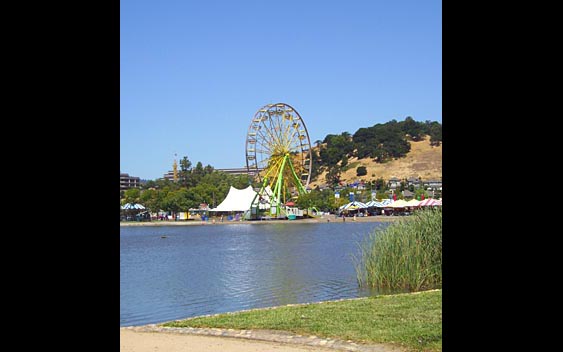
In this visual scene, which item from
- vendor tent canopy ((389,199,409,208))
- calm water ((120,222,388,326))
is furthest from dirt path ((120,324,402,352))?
vendor tent canopy ((389,199,409,208))

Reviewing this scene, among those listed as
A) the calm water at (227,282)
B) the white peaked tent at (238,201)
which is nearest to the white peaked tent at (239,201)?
the white peaked tent at (238,201)

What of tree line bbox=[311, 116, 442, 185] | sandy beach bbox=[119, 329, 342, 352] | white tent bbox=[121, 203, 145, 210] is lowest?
sandy beach bbox=[119, 329, 342, 352]

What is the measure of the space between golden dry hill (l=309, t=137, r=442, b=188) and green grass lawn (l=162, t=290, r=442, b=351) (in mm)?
80390

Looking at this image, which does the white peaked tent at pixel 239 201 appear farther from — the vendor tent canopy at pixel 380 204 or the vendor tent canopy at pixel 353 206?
the vendor tent canopy at pixel 380 204

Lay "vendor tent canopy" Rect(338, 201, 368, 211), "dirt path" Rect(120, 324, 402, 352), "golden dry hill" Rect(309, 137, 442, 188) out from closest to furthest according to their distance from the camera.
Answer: "dirt path" Rect(120, 324, 402, 352) → "vendor tent canopy" Rect(338, 201, 368, 211) → "golden dry hill" Rect(309, 137, 442, 188)

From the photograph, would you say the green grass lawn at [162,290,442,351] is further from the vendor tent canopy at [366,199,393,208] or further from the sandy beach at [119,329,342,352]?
the vendor tent canopy at [366,199,393,208]

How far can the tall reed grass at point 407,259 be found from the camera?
30.1ft

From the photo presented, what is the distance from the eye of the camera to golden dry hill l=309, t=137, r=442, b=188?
89.4m
